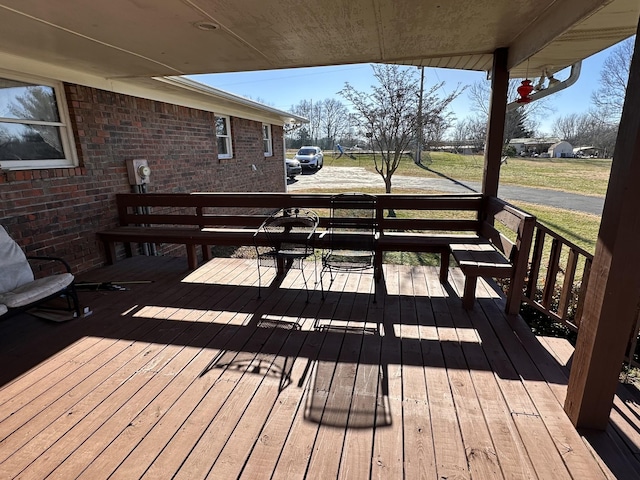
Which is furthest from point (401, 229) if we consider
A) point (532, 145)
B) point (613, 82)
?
point (532, 145)

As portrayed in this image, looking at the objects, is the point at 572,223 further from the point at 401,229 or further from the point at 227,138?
the point at 227,138

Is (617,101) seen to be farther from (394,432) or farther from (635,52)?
(394,432)

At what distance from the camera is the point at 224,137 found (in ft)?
23.4

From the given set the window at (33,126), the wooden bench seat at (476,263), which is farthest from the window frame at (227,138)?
the wooden bench seat at (476,263)

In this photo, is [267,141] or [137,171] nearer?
[137,171]

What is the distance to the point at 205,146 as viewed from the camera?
628 cm

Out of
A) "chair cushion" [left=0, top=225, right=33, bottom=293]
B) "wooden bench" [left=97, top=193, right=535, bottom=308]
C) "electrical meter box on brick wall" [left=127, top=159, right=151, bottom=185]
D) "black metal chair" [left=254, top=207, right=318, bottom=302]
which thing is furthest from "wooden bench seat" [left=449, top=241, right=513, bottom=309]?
"electrical meter box on brick wall" [left=127, top=159, right=151, bottom=185]

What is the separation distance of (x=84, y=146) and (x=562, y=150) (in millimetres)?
34545

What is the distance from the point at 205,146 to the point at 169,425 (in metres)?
5.35

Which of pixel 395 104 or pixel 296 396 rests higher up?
pixel 395 104

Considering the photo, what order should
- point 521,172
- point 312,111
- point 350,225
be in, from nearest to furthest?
point 350,225, point 521,172, point 312,111

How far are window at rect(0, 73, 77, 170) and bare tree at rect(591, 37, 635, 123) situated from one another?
42.2 feet

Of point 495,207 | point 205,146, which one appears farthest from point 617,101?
point 205,146

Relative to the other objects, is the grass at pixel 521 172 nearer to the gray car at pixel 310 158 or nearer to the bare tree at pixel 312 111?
the gray car at pixel 310 158
